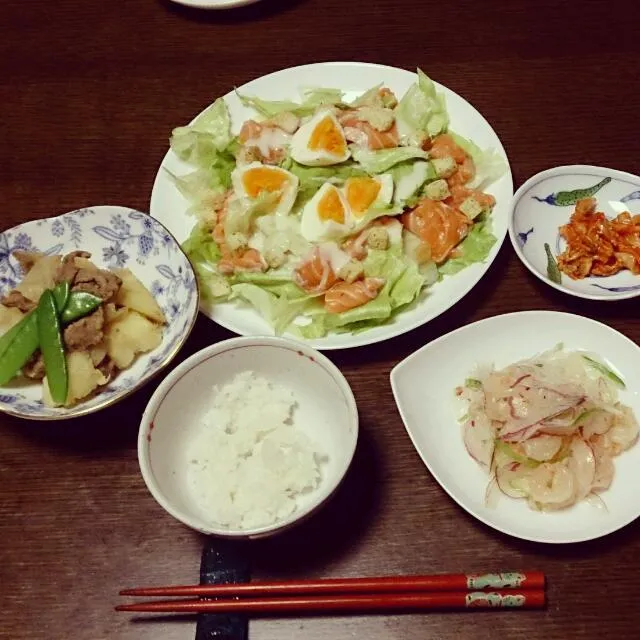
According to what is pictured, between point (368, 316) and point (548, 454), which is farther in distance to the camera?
point (368, 316)

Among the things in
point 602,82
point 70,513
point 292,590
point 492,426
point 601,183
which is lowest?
point 70,513

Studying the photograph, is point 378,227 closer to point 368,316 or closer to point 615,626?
point 368,316

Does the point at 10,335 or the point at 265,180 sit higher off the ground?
the point at 265,180

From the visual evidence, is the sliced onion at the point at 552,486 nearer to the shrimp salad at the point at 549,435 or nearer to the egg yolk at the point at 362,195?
the shrimp salad at the point at 549,435

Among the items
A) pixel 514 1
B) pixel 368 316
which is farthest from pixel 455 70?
pixel 368 316

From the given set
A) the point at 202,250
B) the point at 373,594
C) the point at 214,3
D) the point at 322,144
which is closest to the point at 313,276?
the point at 202,250

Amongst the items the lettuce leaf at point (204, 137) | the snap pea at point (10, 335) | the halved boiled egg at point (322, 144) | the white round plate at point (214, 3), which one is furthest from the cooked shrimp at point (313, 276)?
the white round plate at point (214, 3)

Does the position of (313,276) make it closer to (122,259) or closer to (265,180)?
(265,180)
